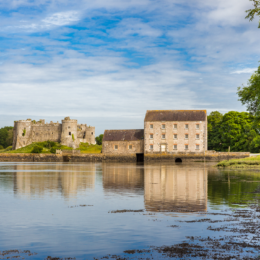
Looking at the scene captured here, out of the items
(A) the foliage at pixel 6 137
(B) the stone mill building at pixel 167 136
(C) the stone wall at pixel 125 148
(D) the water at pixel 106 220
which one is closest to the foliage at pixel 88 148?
(C) the stone wall at pixel 125 148

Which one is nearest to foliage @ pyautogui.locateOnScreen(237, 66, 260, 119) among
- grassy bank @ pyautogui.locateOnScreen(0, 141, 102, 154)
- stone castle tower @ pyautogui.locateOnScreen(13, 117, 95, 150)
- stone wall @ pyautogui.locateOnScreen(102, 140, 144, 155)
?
stone wall @ pyautogui.locateOnScreen(102, 140, 144, 155)

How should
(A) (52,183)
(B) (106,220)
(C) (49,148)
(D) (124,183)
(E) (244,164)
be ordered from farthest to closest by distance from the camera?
(C) (49,148) < (E) (244,164) < (D) (124,183) < (A) (52,183) < (B) (106,220)

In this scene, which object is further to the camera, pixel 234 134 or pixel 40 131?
pixel 40 131

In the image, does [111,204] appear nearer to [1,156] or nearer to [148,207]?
[148,207]

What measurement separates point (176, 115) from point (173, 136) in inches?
203

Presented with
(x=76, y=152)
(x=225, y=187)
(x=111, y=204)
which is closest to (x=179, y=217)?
(x=111, y=204)

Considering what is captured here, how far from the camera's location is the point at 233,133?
8625 centimetres

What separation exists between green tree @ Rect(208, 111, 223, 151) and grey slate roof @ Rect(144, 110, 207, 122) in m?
10.8

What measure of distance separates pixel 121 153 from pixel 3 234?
252 ft

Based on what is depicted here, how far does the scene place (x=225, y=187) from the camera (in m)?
24.6

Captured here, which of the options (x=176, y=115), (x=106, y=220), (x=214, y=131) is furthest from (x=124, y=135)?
(x=106, y=220)

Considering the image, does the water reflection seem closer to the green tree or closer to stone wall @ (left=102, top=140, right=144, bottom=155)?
stone wall @ (left=102, top=140, right=144, bottom=155)

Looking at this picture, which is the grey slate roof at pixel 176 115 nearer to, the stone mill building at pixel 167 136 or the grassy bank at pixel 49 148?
the stone mill building at pixel 167 136

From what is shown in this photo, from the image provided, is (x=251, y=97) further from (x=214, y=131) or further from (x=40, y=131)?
(x=40, y=131)
